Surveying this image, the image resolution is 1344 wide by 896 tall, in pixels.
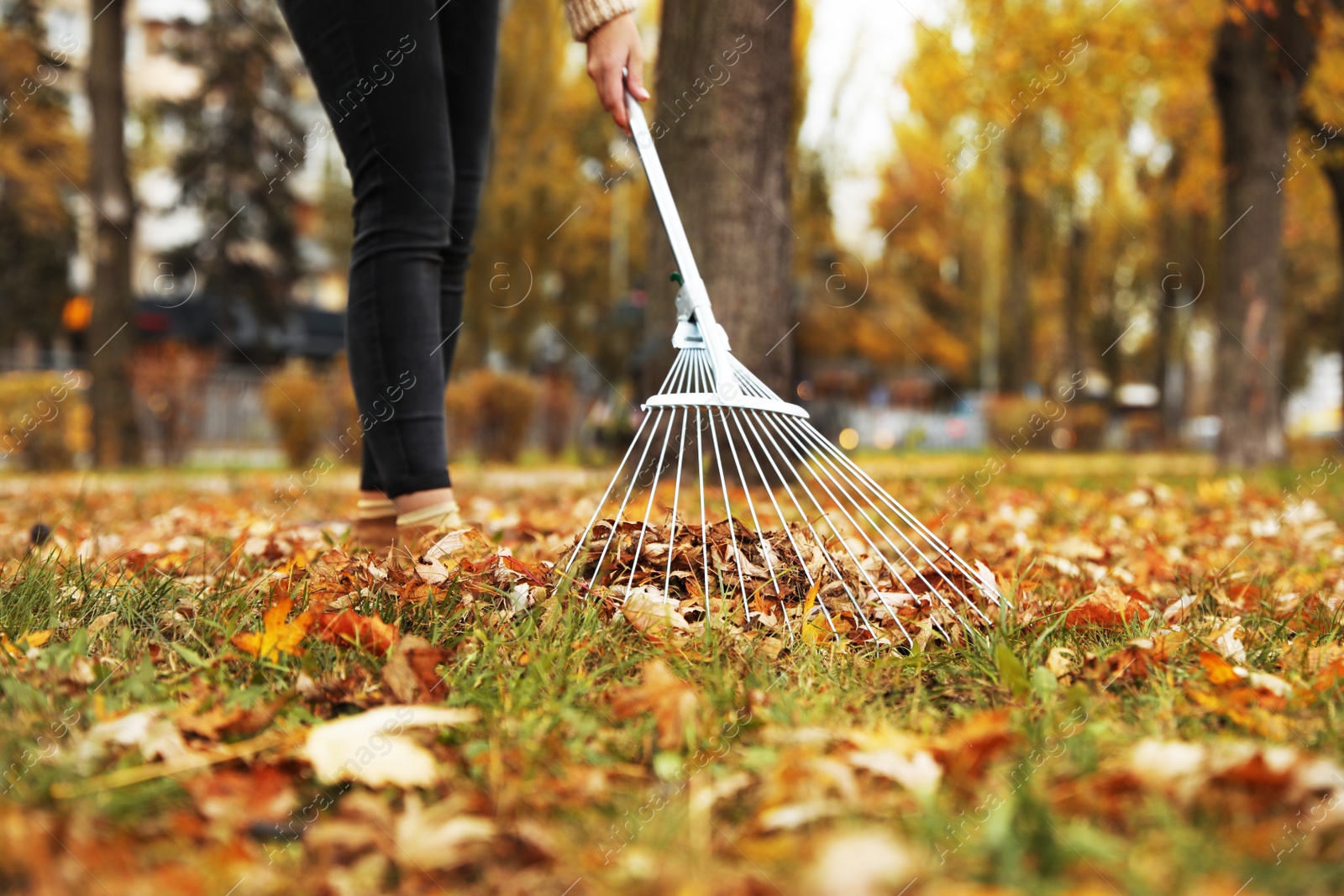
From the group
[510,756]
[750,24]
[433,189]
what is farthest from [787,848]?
[750,24]

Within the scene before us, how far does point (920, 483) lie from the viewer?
4.71m

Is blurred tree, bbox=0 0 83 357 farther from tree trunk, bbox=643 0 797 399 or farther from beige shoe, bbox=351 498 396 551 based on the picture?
beige shoe, bbox=351 498 396 551

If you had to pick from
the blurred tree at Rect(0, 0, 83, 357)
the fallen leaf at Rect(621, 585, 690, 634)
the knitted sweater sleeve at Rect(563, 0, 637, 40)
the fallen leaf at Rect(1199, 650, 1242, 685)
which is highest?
the blurred tree at Rect(0, 0, 83, 357)

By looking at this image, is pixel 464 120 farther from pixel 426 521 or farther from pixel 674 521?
pixel 674 521

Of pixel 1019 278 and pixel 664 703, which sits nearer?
pixel 664 703

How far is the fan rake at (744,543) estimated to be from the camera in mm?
1573

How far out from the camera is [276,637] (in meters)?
1.38

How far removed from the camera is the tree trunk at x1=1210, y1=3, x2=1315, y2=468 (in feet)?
25.1

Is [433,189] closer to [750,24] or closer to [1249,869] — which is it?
[1249,869]

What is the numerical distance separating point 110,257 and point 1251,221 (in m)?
10.2

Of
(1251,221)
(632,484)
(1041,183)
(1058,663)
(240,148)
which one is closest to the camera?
(1058,663)

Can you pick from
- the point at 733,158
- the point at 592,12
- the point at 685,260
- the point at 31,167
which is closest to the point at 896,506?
the point at 685,260

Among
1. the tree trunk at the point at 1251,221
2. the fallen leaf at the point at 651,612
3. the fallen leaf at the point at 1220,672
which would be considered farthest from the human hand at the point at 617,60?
the tree trunk at the point at 1251,221

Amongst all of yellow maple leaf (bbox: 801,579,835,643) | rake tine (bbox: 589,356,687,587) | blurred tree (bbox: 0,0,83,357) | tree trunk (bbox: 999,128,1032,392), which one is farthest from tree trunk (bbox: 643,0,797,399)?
tree trunk (bbox: 999,128,1032,392)
